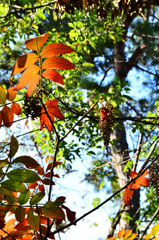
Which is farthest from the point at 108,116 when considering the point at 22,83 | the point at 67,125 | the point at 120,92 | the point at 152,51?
the point at 152,51

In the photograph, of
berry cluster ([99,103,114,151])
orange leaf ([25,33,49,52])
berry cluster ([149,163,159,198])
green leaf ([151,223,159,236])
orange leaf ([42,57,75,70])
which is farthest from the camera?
berry cluster ([149,163,159,198])

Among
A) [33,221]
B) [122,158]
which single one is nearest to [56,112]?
[33,221]

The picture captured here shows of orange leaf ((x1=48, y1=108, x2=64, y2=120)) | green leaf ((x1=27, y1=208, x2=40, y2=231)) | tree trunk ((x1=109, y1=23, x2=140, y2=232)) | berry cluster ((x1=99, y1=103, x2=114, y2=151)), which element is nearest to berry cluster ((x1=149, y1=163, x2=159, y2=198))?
berry cluster ((x1=99, y1=103, x2=114, y2=151))

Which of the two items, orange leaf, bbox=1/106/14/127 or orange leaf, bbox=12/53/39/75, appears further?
orange leaf, bbox=1/106/14/127

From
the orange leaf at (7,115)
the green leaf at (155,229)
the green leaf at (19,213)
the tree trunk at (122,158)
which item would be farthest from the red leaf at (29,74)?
the tree trunk at (122,158)

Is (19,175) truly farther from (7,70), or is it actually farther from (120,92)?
(7,70)

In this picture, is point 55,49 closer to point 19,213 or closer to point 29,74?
point 29,74

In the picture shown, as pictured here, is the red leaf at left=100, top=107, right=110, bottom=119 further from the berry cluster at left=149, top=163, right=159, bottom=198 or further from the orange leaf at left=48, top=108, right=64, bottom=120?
the berry cluster at left=149, top=163, right=159, bottom=198

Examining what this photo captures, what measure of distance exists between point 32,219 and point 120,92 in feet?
3.70

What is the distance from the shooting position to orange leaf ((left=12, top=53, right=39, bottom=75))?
1.44 feet

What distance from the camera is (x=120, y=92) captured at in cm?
149

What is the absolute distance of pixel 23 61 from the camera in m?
0.44

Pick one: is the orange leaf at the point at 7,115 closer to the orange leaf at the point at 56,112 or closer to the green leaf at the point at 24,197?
the orange leaf at the point at 56,112

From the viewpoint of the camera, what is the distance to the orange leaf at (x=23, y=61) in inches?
17.3
